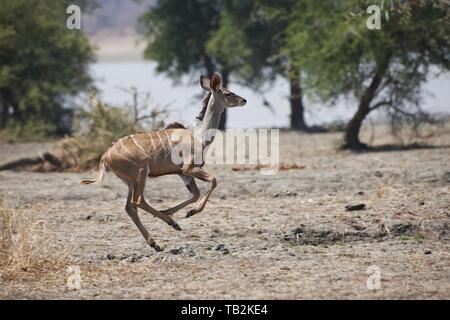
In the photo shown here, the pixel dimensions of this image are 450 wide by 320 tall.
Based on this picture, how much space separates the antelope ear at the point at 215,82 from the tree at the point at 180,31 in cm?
1753

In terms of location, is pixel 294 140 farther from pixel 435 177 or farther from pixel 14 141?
pixel 435 177

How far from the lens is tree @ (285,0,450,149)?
16.2 m

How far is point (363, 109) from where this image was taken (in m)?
17.5

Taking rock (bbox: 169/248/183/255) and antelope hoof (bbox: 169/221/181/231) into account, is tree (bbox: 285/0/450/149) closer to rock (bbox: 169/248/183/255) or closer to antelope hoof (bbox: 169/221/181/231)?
antelope hoof (bbox: 169/221/181/231)

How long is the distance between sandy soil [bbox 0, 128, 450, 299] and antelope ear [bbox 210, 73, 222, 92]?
4.57 feet

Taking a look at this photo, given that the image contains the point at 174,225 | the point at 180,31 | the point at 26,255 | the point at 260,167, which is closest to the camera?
the point at 26,255

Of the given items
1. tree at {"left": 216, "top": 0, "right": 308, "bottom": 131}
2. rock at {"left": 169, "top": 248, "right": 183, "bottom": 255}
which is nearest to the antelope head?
rock at {"left": 169, "top": 248, "right": 183, "bottom": 255}

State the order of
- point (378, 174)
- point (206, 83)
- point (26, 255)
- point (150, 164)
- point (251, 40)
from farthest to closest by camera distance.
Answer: point (251, 40) → point (378, 174) → point (206, 83) → point (150, 164) → point (26, 255)

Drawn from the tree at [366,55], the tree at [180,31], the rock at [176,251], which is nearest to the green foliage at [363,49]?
the tree at [366,55]

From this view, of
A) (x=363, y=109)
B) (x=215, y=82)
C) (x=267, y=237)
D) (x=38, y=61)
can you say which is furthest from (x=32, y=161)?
(x=38, y=61)

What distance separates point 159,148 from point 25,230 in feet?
5.15

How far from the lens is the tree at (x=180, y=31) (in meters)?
27.2

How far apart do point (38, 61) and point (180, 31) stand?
174 inches

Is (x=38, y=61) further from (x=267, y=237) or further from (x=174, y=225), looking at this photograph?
(x=267, y=237)
